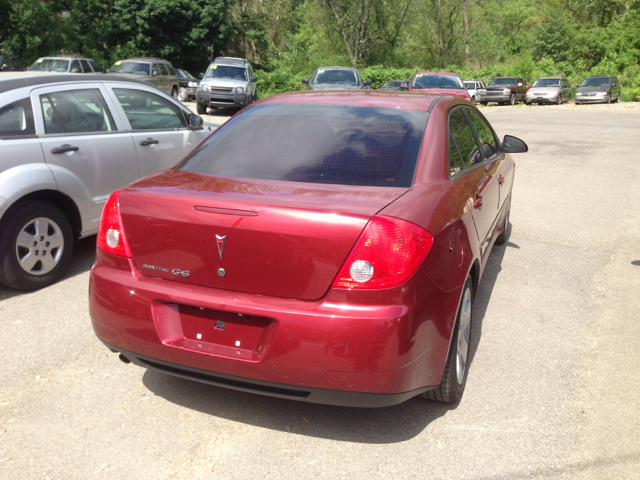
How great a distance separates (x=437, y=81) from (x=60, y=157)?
53.4 feet

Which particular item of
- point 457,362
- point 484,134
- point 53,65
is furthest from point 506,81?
point 457,362

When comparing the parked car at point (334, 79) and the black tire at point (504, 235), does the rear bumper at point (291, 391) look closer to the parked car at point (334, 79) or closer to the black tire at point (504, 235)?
the black tire at point (504, 235)

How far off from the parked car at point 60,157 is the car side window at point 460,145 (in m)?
3.30

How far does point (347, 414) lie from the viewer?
132 inches

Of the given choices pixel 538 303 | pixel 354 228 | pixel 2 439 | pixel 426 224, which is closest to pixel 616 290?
pixel 538 303

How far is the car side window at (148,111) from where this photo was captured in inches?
242

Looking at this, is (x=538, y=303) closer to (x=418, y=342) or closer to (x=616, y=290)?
(x=616, y=290)

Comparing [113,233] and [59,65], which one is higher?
[113,233]

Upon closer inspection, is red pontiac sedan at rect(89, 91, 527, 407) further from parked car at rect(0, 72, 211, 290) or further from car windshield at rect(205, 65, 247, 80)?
car windshield at rect(205, 65, 247, 80)

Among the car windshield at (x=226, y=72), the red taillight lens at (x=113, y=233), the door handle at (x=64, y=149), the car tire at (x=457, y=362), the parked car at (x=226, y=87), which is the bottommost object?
the parked car at (x=226, y=87)

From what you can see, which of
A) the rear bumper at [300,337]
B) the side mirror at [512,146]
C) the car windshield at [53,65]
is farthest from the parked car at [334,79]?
the rear bumper at [300,337]

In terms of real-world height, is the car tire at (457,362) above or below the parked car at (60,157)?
below

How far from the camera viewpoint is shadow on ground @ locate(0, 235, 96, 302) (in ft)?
16.9

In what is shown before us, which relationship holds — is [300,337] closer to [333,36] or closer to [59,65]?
[59,65]
